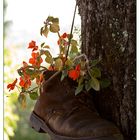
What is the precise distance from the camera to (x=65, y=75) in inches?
52.9

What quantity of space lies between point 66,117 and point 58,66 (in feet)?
0.56

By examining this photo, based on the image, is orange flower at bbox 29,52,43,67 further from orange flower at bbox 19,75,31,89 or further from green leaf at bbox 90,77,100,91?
green leaf at bbox 90,77,100,91

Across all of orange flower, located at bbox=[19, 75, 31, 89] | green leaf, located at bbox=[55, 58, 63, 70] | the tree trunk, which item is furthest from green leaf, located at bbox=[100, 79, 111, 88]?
orange flower, located at bbox=[19, 75, 31, 89]

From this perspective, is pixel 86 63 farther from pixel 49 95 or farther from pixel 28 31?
pixel 28 31

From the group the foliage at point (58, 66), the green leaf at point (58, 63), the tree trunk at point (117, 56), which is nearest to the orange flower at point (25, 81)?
the foliage at point (58, 66)

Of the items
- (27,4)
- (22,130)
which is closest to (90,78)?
(27,4)

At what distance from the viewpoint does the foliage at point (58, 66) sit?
1317 millimetres

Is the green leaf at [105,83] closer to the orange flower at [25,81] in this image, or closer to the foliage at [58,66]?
the foliage at [58,66]

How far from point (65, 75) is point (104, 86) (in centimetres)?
11

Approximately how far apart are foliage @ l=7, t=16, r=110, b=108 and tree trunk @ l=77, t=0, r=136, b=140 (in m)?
0.05

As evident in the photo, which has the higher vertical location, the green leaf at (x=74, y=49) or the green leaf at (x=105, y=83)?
the green leaf at (x=74, y=49)

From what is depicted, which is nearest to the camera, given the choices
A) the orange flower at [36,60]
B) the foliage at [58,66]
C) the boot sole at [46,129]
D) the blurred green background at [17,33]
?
the boot sole at [46,129]

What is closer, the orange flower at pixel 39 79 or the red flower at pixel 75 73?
the red flower at pixel 75 73

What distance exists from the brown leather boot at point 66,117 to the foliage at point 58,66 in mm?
36
